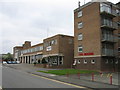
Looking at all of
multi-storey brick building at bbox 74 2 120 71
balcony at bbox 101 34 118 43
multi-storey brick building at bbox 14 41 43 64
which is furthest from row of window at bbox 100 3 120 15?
multi-storey brick building at bbox 14 41 43 64

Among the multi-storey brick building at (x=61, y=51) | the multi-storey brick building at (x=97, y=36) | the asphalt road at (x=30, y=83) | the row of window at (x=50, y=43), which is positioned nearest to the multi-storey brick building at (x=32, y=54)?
the row of window at (x=50, y=43)

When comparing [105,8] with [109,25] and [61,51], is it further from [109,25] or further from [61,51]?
[61,51]

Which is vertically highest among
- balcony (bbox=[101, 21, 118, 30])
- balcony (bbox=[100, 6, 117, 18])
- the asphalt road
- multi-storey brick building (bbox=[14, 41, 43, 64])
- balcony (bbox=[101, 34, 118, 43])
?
balcony (bbox=[100, 6, 117, 18])

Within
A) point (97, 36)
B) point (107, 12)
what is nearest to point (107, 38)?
point (97, 36)

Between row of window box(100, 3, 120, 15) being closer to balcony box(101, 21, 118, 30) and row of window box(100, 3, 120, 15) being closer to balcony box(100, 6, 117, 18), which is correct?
balcony box(100, 6, 117, 18)

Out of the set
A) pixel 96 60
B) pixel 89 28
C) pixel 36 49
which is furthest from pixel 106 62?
pixel 36 49

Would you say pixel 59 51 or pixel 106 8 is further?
pixel 59 51

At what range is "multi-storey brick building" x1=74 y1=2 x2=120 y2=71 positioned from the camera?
3494 cm

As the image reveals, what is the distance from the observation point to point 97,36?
3531 centimetres

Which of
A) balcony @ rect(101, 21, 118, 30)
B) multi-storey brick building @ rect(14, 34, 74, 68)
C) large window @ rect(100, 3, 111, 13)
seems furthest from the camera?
multi-storey brick building @ rect(14, 34, 74, 68)

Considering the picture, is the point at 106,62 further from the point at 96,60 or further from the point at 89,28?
the point at 89,28

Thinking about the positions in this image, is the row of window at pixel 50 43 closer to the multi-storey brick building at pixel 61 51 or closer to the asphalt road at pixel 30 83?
the multi-storey brick building at pixel 61 51

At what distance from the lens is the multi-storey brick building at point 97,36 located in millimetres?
34938

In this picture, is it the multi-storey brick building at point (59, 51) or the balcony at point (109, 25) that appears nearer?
the balcony at point (109, 25)
